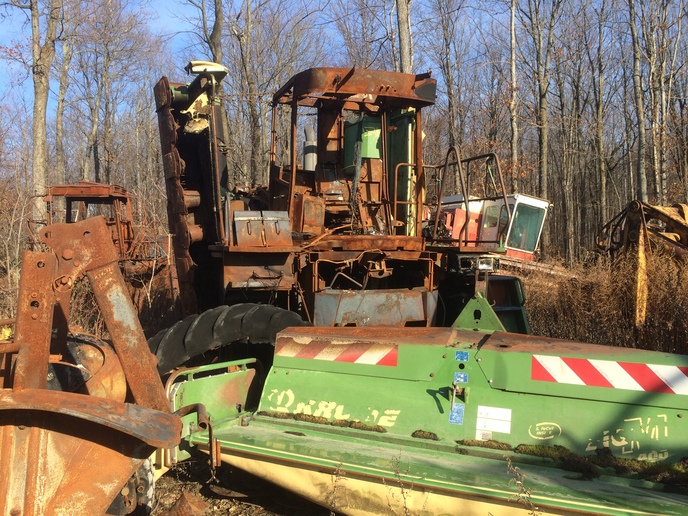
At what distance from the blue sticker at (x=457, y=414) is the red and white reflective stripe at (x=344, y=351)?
48 centimetres

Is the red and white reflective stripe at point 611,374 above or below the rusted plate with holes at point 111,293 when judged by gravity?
below

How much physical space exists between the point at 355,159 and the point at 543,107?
18442mm

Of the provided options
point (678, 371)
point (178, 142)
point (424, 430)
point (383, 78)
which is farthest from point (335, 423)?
point (178, 142)

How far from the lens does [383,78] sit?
6.34 m

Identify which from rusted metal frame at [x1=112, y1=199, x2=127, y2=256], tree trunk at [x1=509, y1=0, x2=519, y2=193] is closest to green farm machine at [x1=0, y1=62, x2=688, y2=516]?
rusted metal frame at [x1=112, y1=199, x2=127, y2=256]

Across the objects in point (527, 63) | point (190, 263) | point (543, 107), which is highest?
point (527, 63)

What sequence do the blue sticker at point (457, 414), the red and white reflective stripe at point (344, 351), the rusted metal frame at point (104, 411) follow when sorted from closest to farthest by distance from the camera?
the rusted metal frame at point (104, 411), the blue sticker at point (457, 414), the red and white reflective stripe at point (344, 351)

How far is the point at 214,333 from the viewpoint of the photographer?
4.63 metres

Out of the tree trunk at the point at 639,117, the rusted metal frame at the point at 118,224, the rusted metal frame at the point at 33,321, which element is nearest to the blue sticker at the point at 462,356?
the rusted metal frame at the point at 33,321

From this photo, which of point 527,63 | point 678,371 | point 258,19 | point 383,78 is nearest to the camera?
point 678,371

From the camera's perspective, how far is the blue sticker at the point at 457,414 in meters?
3.76

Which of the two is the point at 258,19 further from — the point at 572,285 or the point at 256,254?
the point at 256,254

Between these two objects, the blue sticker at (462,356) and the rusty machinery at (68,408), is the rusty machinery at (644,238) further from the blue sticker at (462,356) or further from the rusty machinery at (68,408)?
the rusty machinery at (68,408)

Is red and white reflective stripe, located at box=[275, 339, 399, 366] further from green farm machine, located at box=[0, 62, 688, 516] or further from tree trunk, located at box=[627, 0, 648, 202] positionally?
tree trunk, located at box=[627, 0, 648, 202]
